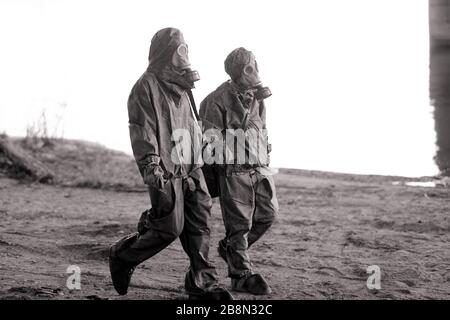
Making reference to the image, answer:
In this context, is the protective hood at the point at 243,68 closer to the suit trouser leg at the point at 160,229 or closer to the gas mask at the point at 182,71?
the gas mask at the point at 182,71

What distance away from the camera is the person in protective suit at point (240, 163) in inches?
251

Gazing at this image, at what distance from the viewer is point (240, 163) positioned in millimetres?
6465

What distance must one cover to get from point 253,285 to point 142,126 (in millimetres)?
1625

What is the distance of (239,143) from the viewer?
6.50 meters

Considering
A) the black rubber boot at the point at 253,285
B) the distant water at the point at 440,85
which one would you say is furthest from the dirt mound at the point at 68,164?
the black rubber boot at the point at 253,285

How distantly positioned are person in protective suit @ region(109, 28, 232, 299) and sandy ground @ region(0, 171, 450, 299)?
42 cm

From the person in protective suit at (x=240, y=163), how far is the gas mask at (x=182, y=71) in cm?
59

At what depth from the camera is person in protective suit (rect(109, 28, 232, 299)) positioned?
5.58m

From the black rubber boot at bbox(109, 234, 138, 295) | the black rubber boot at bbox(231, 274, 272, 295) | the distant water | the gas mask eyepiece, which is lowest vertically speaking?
the black rubber boot at bbox(231, 274, 272, 295)

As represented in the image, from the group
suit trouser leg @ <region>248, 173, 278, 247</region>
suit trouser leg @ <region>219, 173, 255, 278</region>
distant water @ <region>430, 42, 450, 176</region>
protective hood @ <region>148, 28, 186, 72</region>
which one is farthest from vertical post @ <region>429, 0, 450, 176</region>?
protective hood @ <region>148, 28, 186, 72</region>

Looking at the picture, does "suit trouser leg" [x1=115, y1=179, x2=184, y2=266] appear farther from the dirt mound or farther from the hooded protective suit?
the dirt mound

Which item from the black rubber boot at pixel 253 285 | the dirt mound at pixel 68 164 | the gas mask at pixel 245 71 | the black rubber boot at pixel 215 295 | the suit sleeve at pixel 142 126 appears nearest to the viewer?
the suit sleeve at pixel 142 126

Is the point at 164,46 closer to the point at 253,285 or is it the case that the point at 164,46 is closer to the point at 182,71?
the point at 182,71
